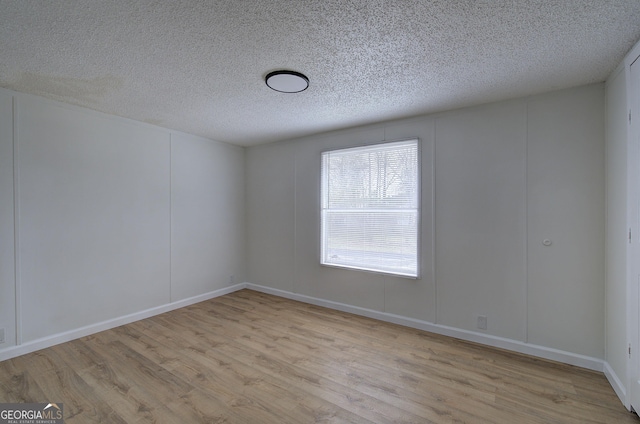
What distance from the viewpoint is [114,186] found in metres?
3.50

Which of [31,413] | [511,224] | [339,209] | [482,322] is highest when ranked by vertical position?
[339,209]

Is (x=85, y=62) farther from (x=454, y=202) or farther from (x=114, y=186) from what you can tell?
(x=454, y=202)

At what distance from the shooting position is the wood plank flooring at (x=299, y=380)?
200 centimetres

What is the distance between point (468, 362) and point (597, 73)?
8.97 ft

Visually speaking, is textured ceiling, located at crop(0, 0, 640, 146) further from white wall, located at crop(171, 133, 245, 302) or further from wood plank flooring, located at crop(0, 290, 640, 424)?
wood plank flooring, located at crop(0, 290, 640, 424)

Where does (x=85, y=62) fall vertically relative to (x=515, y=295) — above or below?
above

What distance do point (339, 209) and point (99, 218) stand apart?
2984 mm

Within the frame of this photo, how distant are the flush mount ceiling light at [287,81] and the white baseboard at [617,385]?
3.44m

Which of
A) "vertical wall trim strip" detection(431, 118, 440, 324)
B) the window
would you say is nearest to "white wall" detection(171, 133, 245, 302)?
the window

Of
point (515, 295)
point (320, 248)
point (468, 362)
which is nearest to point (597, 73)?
point (515, 295)

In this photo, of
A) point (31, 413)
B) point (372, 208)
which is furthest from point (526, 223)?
point (31, 413)

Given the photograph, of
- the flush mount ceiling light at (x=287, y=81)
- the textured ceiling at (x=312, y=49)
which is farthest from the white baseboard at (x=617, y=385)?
the flush mount ceiling light at (x=287, y=81)

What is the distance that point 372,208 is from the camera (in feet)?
12.3

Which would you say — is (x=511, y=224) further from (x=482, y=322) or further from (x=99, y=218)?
(x=99, y=218)
